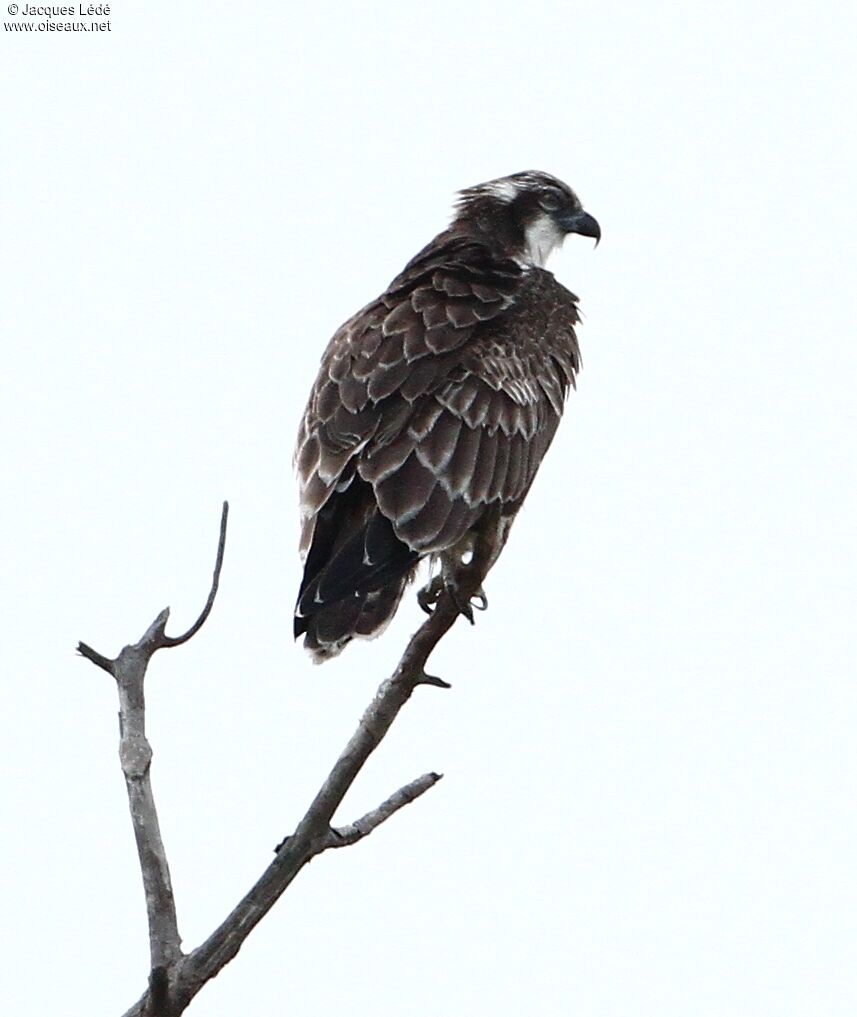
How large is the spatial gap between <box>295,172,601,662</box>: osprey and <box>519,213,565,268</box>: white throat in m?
0.70

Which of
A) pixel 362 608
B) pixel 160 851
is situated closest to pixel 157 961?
pixel 160 851

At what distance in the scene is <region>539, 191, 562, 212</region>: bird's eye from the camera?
33.4 ft

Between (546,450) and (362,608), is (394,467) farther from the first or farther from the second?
(546,450)

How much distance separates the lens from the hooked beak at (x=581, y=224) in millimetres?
10250

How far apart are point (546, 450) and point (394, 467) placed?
133cm

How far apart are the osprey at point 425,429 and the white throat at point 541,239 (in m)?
0.70

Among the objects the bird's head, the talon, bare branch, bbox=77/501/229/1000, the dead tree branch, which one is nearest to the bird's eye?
the bird's head

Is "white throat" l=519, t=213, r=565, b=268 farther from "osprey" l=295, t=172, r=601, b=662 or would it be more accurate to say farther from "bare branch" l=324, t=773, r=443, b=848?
"bare branch" l=324, t=773, r=443, b=848

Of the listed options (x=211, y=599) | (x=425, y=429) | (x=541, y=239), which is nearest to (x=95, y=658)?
(x=211, y=599)

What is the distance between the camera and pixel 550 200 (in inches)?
403

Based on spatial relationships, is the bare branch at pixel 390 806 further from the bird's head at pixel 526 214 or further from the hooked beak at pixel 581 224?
the hooked beak at pixel 581 224

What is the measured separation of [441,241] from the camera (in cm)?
972

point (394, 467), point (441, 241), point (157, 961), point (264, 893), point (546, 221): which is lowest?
point (157, 961)

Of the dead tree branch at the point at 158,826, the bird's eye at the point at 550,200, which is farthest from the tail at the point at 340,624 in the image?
the bird's eye at the point at 550,200
